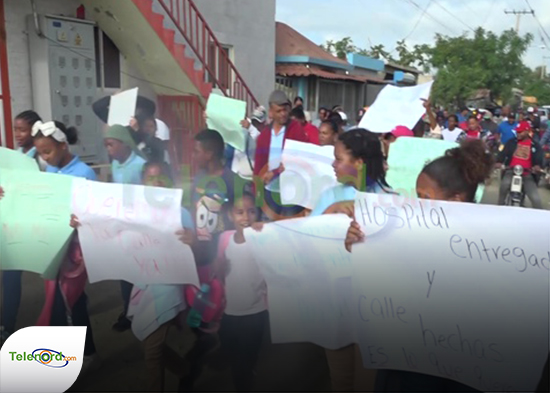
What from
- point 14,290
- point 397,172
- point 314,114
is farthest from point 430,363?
point 314,114

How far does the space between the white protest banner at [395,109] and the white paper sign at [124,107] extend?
175cm

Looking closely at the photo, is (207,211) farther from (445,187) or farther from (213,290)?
(445,187)

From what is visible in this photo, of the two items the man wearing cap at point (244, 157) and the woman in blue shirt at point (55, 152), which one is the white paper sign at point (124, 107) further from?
the woman in blue shirt at point (55, 152)

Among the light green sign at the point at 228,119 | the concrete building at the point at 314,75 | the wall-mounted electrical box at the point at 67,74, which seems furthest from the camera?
the concrete building at the point at 314,75

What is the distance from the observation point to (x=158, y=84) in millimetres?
9125

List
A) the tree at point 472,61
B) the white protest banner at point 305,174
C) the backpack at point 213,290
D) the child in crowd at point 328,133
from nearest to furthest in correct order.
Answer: the backpack at point 213,290, the white protest banner at point 305,174, the child in crowd at point 328,133, the tree at point 472,61

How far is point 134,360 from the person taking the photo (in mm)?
2689

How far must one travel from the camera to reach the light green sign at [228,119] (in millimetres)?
4617

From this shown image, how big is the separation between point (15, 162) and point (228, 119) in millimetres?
2193

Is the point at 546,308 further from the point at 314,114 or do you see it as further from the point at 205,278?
the point at 314,114

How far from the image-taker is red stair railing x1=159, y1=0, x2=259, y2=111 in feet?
30.8

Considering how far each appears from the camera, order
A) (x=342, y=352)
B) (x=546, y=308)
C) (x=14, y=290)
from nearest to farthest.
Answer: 1. (x=546, y=308)
2. (x=342, y=352)
3. (x=14, y=290)

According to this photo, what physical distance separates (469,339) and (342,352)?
0.48 meters

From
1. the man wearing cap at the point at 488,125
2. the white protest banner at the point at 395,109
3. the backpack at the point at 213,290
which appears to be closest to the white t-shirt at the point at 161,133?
the white protest banner at the point at 395,109
